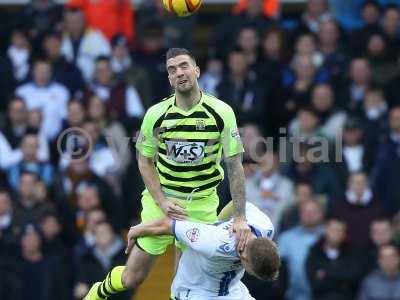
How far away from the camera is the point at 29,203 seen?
56.1ft

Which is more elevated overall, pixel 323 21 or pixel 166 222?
pixel 323 21

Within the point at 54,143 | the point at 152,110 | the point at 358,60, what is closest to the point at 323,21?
the point at 358,60

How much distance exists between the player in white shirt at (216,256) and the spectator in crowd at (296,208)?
13.6 ft

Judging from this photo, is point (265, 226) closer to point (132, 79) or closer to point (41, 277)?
point (41, 277)

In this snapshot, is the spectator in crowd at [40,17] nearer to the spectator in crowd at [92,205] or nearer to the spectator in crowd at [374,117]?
the spectator in crowd at [92,205]

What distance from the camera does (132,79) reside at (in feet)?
60.9

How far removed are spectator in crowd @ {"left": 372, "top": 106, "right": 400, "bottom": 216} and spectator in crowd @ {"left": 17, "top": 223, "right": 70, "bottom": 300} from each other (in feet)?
12.9

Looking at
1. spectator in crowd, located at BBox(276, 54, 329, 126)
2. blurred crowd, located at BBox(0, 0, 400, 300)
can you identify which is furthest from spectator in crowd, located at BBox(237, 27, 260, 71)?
spectator in crowd, located at BBox(276, 54, 329, 126)

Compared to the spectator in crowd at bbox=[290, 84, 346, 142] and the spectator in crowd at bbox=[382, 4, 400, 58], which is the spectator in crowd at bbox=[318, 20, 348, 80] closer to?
the spectator in crowd at bbox=[382, 4, 400, 58]

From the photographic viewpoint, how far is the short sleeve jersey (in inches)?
491

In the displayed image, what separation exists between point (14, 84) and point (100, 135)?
5.42 ft

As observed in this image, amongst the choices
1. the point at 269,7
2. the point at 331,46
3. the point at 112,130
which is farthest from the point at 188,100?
the point at 269,7

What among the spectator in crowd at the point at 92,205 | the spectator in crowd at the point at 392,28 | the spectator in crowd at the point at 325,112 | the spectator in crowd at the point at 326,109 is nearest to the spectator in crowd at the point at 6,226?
the spectator in crowd at the point at 92,205

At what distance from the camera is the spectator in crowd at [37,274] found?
1652 cm
